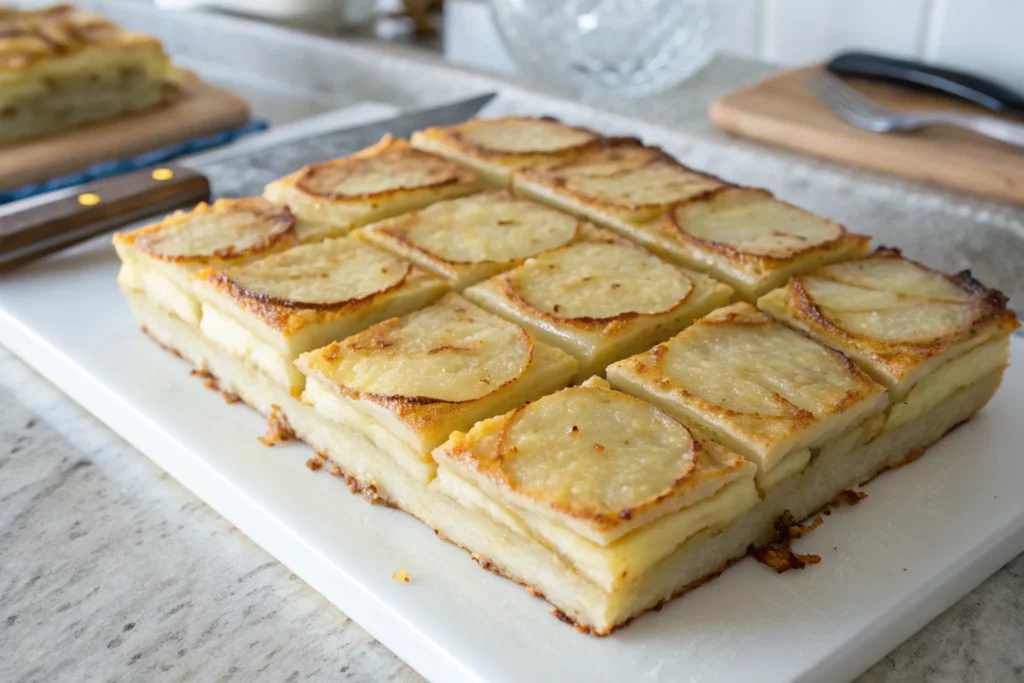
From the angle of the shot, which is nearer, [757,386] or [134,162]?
[757,386]

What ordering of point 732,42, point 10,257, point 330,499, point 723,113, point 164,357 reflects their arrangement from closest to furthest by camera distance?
point 330,499
point 164,357
point 10,257
point 723,113
point 732,42

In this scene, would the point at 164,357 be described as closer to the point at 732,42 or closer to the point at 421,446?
the point at 421,446

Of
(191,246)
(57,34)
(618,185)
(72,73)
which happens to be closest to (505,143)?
(618,185)

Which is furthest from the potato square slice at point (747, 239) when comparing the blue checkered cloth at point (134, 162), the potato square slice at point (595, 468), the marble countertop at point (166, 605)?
the blue checkered cloth at point (134, 162)

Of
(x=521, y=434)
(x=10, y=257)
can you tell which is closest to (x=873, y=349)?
(x=521, y=434)

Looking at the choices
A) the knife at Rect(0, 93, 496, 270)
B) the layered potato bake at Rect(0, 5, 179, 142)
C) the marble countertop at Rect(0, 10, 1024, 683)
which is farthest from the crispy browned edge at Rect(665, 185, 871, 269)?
the layered potato bake at Rect(0, 5, 179, 142)

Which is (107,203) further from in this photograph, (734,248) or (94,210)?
(734,248)
